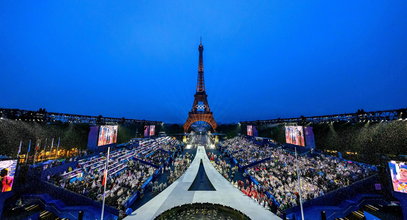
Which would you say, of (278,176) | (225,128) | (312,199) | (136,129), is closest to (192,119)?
(136,129)

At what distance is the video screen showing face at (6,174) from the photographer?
9.12m

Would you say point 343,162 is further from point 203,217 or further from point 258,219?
point 203,217

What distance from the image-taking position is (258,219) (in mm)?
9273

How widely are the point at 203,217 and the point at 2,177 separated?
42.6 feet

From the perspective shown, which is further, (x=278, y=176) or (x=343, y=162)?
(x=343, y=162)

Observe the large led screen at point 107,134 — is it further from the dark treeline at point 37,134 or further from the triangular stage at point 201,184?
the triangular stage at point 201,184

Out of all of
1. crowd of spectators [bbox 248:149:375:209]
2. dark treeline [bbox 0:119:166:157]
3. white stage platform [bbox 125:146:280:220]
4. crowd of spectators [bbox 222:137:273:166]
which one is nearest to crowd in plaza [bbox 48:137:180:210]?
white stage platform [bbox 125:146:280:220]

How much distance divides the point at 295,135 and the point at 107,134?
34.0m

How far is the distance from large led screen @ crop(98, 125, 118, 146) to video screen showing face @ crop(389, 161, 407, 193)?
31897 millimetres

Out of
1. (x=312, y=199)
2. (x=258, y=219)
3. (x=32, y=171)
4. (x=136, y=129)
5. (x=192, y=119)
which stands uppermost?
(x=192, y=119)

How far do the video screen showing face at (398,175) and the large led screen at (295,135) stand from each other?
1574 centimetres

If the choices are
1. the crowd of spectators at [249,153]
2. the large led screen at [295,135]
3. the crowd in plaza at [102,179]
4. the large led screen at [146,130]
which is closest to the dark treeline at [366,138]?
the large led screen at [295,135]

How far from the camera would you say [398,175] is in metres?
8.91

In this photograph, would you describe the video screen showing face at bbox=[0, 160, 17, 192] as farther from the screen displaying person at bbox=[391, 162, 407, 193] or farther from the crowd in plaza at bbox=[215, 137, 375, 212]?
the screen displaying person at bbox=[391, 162, 407, 193]
